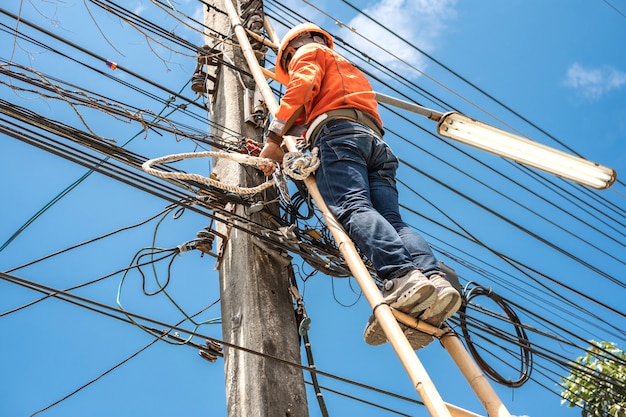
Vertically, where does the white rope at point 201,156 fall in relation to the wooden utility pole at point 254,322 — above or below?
above

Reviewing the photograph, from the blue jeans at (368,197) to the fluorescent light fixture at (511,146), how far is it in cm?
41

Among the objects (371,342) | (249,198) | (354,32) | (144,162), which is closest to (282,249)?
(249,198)

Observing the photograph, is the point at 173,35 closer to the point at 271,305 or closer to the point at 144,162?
the point at 144,162

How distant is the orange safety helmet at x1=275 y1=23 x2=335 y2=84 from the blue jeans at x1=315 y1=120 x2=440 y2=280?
2.38ft

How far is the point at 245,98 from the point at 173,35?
3.75 ft

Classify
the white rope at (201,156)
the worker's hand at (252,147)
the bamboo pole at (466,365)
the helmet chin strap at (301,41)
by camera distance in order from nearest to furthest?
the bamboo pole at (466,365) < the white rope at (201,156) < the helmet chin strap at (301,41) < the worker's hand at (252,147)

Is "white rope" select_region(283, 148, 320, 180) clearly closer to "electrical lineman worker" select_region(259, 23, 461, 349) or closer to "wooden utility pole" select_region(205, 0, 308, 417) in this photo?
"electrical lineman worker" select_region(259, 23, 461, 349)

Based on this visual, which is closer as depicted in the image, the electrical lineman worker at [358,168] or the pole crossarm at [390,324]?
the pole crossarm at [390,324]

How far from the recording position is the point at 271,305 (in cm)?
430

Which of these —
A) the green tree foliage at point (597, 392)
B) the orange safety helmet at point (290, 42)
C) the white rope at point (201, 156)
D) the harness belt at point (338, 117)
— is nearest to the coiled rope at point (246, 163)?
the white rope at point (201, 156)

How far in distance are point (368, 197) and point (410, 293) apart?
27.4 inches

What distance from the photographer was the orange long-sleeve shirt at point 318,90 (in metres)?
4.02

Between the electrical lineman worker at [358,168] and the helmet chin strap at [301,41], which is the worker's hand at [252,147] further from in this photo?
the helmet chin strap at [301,41]

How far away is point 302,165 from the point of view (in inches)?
153
